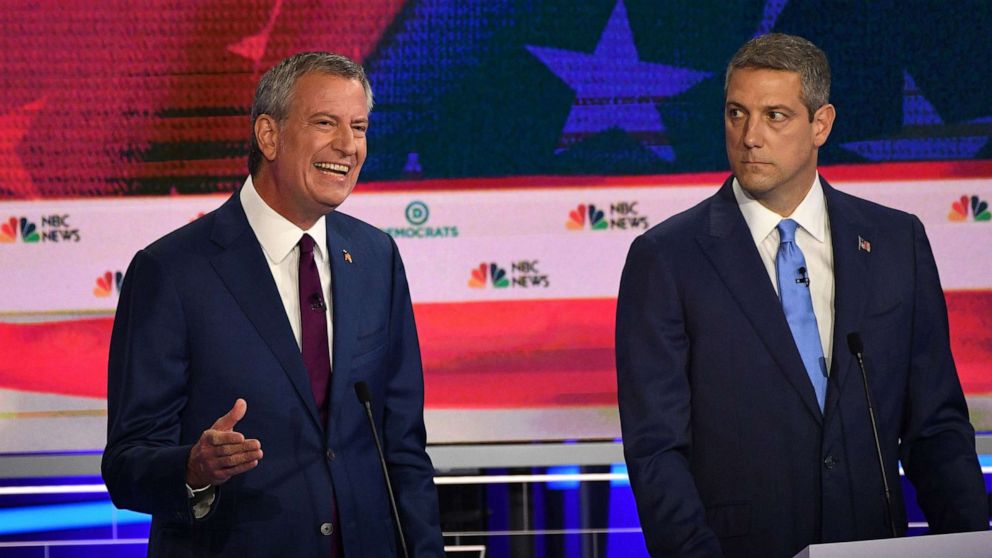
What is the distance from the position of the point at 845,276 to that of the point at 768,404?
0.33m

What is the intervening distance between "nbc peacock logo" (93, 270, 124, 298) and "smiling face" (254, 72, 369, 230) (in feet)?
4.82

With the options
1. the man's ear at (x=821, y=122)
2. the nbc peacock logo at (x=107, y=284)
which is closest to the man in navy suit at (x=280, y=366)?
the man's ear at (x=821, y=122)

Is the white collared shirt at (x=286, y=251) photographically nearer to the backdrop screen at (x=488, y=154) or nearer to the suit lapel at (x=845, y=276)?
the suit lapel at (x=845, y=276)

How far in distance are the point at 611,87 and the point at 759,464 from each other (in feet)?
5.48

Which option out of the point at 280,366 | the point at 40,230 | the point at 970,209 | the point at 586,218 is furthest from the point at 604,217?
the point at 40,230

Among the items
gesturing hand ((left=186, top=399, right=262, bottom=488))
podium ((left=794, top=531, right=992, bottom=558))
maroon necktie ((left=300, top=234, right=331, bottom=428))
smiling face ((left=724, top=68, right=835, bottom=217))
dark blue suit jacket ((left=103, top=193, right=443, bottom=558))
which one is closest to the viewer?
podium ((left=794, top=531, right=992, bottom=558))

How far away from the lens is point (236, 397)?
255 centimetres

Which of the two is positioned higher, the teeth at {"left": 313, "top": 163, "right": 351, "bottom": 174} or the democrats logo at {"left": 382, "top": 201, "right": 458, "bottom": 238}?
the democrats logo at {"left": 382, "top": 201, "right": 458, "bottom": 238}

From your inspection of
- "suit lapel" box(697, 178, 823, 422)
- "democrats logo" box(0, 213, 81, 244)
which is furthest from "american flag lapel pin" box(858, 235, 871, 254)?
"democrats logo" box(0, 213, 81, 244)

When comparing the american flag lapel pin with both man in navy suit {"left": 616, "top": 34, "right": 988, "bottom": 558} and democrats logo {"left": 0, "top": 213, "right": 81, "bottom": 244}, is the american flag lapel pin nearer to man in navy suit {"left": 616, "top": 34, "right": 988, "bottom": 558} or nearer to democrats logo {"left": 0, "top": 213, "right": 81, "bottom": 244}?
man in navy suit {"left": 616, "top": 34, "right": 988, "bottom": 558}

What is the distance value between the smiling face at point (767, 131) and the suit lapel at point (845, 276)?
5.3 inches

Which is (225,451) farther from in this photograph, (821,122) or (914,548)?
(821,122)

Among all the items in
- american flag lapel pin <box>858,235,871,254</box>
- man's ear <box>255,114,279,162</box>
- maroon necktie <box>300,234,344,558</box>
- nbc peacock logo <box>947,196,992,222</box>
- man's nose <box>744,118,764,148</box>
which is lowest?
maroon necktie <box>300,234,344,558</box>

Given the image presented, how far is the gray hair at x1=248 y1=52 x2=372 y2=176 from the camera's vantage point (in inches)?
108
